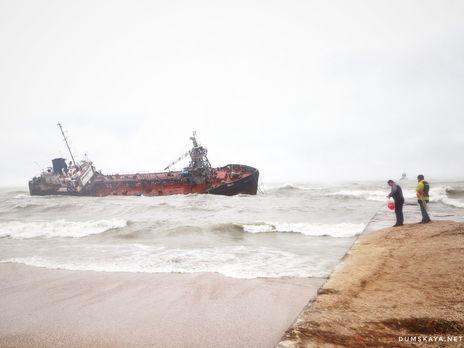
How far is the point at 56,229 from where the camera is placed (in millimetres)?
16781

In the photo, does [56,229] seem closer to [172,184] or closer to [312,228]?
[312,228]

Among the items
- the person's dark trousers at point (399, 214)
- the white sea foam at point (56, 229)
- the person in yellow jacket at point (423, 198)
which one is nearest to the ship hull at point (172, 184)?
the white sea foam at point (56, 229)

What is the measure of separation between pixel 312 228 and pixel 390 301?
10.2 meters

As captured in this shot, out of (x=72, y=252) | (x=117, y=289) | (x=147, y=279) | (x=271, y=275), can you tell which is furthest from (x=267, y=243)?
(x=72, y=252)

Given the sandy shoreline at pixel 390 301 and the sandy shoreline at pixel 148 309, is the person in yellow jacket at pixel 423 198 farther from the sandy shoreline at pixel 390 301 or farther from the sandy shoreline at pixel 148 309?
the sandy shoreline at pixel 148 309

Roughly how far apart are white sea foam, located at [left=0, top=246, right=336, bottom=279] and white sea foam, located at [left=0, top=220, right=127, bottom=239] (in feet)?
18.6

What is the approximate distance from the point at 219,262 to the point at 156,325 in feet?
13.3

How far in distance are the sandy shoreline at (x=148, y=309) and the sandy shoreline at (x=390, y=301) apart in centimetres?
84

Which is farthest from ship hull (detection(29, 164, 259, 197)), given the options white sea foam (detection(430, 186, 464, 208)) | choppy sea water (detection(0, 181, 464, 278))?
white sea foam (detection(430, 186, 464, 208))

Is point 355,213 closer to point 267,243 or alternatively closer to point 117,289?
point 267,243

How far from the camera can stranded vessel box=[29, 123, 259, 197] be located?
120ft

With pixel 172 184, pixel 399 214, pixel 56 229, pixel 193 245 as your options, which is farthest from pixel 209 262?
pixel 172 184

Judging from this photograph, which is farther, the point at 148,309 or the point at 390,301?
the point at 148,309

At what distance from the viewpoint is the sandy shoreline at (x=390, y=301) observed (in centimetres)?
304
